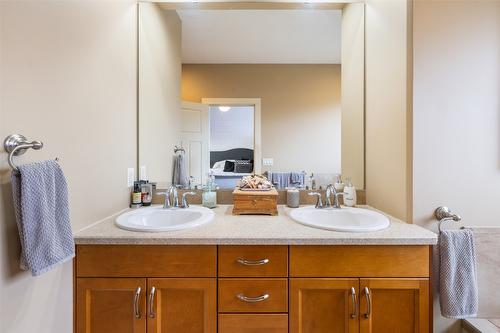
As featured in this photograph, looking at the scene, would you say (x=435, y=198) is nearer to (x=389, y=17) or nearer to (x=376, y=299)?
(x=376, y=299)

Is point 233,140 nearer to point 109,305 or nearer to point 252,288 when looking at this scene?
point 252,288

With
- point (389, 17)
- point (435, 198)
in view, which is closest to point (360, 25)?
point (389, 17)

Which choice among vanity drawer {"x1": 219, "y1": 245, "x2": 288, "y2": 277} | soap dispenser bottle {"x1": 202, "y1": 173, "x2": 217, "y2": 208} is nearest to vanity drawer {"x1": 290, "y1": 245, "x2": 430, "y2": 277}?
vanity drawer {"x1": 219, "y1": 245, "x2": 288, "y2": 277}

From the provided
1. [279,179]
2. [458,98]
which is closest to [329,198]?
[279,179]

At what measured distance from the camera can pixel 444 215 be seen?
118 cm

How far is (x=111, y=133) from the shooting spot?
4.34ft

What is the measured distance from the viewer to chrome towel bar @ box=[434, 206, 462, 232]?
45.4 inches

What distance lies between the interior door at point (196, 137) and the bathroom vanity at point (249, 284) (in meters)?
0.67

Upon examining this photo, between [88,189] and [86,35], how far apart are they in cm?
71

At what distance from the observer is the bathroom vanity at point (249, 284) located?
1.03m

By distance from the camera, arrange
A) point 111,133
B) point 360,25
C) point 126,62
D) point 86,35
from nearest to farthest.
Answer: point 86,35 → point 111,133 → point 126,62 → point 360,25

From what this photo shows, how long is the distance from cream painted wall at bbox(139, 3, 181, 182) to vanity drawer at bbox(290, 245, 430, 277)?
1.12 m

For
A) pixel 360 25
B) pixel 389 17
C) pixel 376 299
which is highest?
pixel 360 25

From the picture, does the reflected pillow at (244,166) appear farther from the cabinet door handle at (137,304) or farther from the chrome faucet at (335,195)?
the cabinet door handle at (137,304)
